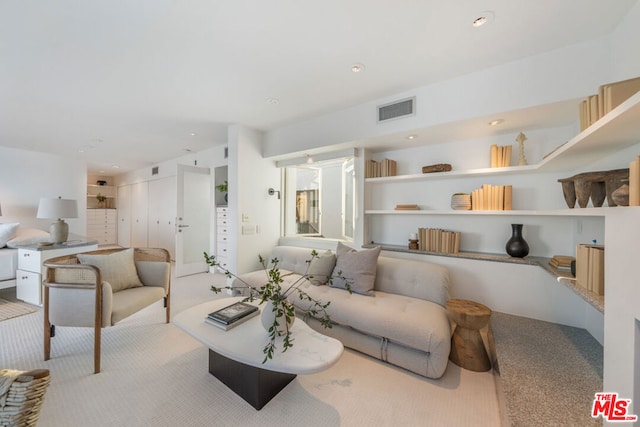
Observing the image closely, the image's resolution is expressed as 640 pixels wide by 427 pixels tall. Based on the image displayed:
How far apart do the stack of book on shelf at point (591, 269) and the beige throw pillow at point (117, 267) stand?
353cm

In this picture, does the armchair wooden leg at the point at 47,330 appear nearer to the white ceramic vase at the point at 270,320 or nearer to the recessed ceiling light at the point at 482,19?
the white ceramic vase at the point at 270,320

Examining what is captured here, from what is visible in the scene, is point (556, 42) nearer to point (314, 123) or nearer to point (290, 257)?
point (314, 123)

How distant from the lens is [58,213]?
12.0 feet

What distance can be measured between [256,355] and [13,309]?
381 centimetres

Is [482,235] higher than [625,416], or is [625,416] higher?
[482,235]

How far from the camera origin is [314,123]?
133 inches

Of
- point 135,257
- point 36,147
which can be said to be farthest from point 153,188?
point 135,257

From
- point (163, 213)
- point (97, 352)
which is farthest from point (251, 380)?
point (163, 213)

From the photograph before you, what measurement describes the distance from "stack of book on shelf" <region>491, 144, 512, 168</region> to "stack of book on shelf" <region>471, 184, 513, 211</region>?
23cm

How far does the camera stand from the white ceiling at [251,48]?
1.54 meters

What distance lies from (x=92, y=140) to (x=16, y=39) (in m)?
3.18

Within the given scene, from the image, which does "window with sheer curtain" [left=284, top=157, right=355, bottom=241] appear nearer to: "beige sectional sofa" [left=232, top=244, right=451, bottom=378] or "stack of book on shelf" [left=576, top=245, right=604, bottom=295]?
"beige sectional sofa" [left=232, top=244, right=451, bottom=378]

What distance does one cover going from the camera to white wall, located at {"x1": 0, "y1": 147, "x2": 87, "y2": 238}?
470cm

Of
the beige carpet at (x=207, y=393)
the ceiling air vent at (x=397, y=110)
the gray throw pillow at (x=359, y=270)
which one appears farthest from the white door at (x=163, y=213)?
the ceiling air vent at (x=397, y=110)
